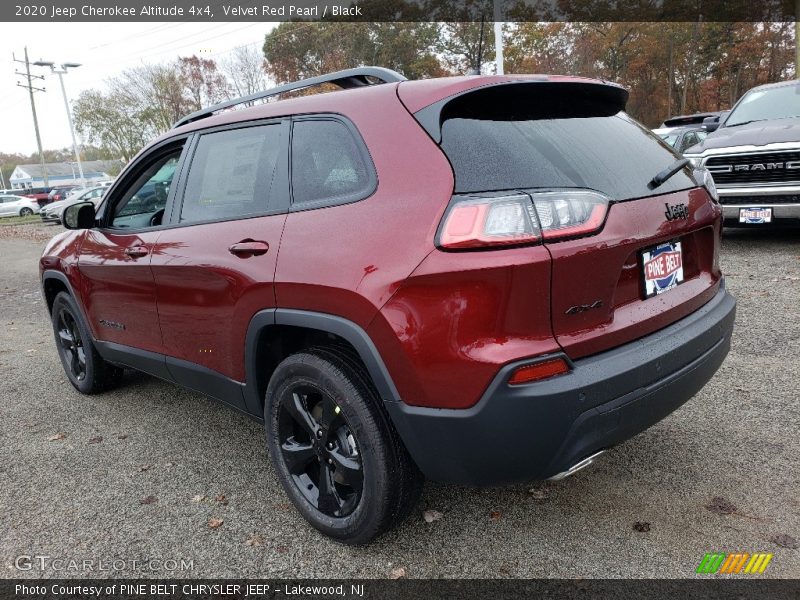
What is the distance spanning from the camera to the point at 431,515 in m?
2.63

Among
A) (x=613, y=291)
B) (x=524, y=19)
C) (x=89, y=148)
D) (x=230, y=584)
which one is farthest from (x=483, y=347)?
(x=89, y=148)

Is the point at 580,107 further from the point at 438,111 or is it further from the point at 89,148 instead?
the point at 89,148

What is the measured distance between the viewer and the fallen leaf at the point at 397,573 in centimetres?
229

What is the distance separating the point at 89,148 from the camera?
62031mm

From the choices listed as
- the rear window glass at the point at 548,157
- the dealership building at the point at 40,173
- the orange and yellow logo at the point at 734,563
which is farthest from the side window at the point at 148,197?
the dealership building at the point at 40,173

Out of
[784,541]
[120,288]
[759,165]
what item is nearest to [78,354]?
[120,288]

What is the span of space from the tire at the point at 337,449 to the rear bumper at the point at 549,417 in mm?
136

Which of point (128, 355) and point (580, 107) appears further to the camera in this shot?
point (128, 355)

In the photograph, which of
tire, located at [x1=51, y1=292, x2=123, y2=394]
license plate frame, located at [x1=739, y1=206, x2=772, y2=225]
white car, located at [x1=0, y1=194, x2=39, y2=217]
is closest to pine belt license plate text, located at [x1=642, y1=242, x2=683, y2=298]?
tire, located at [x1=51, y1=292, x2=123, y2=394]

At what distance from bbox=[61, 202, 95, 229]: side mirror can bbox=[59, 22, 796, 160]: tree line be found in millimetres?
32458

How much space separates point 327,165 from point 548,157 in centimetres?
87

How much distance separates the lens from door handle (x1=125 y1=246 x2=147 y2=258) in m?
3.29

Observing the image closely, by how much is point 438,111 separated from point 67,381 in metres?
4.07

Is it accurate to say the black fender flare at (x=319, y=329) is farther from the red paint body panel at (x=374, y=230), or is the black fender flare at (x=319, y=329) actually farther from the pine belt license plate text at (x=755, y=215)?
the pine belt license plate text at (x=755, y=215)
